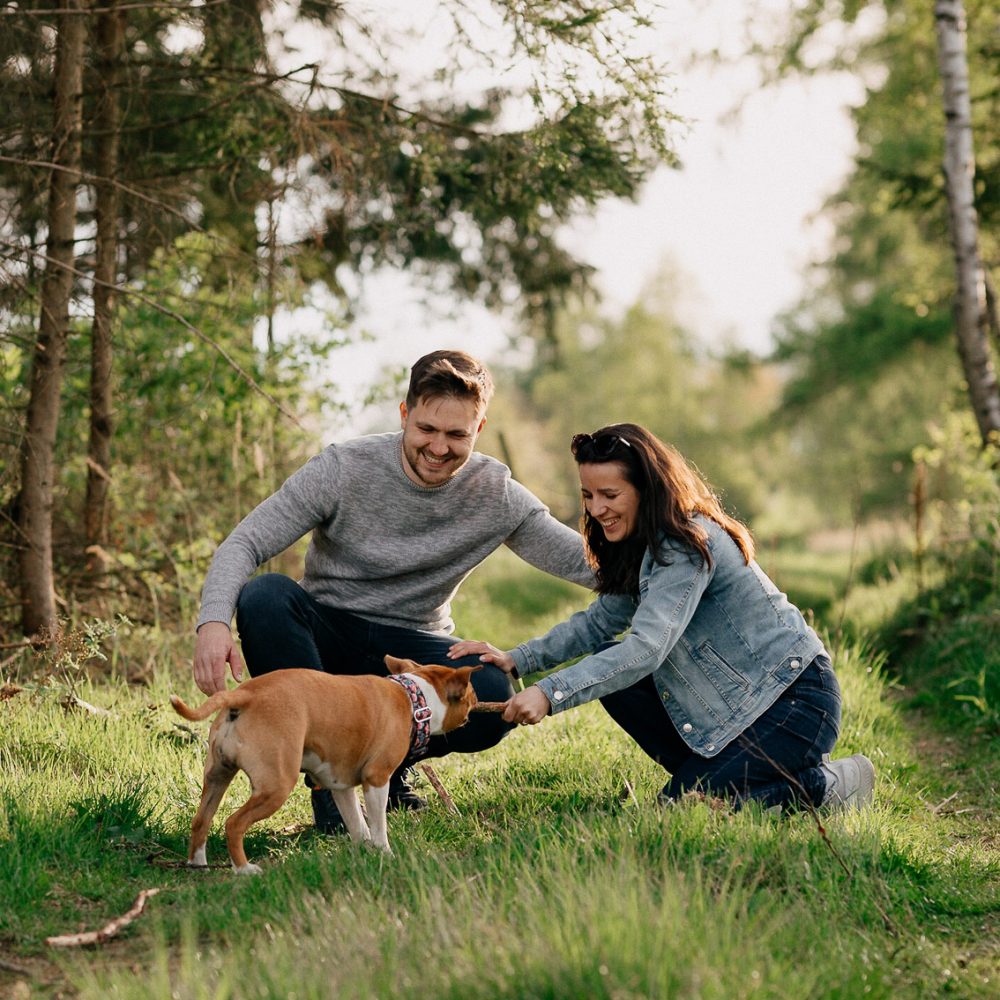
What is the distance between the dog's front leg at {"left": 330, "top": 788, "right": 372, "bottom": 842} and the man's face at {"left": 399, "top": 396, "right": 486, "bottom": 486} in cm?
141

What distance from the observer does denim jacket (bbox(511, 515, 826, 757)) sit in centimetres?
441

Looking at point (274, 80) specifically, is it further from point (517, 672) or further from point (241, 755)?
point (241, 755)

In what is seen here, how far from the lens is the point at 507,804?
4742mm

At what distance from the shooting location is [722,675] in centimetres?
460

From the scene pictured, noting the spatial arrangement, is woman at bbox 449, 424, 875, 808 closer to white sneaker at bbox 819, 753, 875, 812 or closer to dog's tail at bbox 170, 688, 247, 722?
white sneaker at bbox 819, 753, 875, 812

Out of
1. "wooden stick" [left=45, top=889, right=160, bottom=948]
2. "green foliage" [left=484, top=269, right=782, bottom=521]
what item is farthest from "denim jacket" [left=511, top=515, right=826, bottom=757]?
"green foliage" [left=484, top=269, right=782, bottom=521]

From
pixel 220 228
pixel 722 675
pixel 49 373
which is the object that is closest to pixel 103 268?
pixel 49 373

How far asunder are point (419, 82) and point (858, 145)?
18.7 meters

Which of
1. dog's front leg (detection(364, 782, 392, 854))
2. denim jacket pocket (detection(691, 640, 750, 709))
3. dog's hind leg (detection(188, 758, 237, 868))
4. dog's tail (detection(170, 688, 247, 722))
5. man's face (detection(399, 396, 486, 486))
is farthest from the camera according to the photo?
man's face (detection(399, 396, 486, 486))

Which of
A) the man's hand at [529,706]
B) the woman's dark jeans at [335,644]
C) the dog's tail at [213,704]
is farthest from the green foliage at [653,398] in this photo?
the dog's tail at [213,704]

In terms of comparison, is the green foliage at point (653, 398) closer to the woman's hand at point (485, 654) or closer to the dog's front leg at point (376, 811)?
the woman's hand at point (485, 654)

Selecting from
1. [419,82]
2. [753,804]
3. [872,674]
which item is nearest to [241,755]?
[753,804]

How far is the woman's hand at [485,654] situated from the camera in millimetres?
4711

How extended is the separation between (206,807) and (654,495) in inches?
79.6
